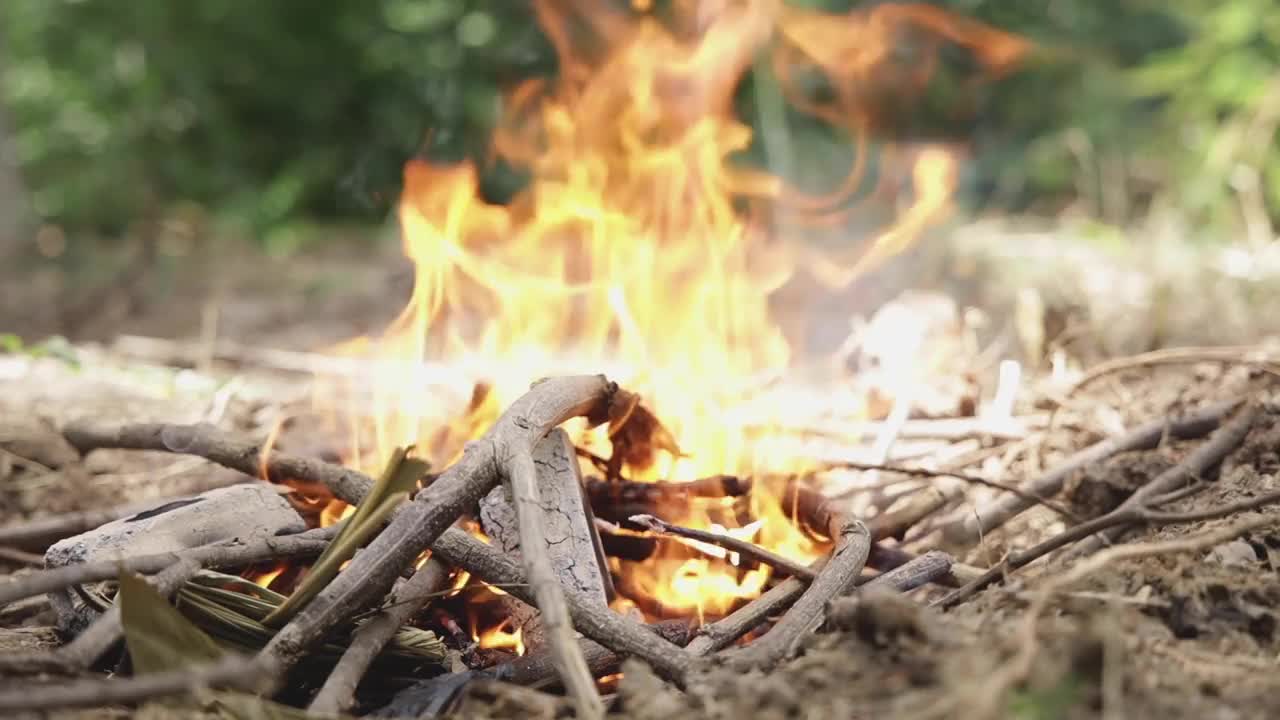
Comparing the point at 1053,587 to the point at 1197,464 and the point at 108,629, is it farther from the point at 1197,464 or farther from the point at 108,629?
the point at 108,629

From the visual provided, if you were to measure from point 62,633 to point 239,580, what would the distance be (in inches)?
18.6

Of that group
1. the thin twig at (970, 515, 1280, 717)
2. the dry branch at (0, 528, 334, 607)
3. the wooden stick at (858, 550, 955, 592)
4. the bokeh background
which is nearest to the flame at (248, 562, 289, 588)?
the dry branch at (0, 528, 334, 607)

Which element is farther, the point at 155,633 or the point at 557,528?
the point at 557,528

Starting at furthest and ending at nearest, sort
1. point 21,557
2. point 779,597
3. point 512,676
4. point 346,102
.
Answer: point 346,102
point 21,557
point 779,597
point 512,676

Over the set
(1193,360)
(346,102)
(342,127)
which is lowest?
(1193,360)

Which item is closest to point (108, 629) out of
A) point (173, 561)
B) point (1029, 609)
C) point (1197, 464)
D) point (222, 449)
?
point (173, 561)

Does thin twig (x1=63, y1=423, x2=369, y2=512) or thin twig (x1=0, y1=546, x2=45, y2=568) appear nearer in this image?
thin twig (x1=63, y1=423, x2=369, y2=512)

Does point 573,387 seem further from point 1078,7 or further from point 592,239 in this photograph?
point 1078,7

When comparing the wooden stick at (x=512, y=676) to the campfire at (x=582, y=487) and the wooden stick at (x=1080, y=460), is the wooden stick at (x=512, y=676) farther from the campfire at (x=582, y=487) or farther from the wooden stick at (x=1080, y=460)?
the wooden stick at (x=1080, y=460)

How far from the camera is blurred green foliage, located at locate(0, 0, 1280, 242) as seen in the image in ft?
30.0

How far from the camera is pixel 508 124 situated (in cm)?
737

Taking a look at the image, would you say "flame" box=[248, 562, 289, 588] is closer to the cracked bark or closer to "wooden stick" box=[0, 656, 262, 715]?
the cracked bark

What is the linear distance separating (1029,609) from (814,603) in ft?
1.58

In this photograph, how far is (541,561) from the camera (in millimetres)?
2082
